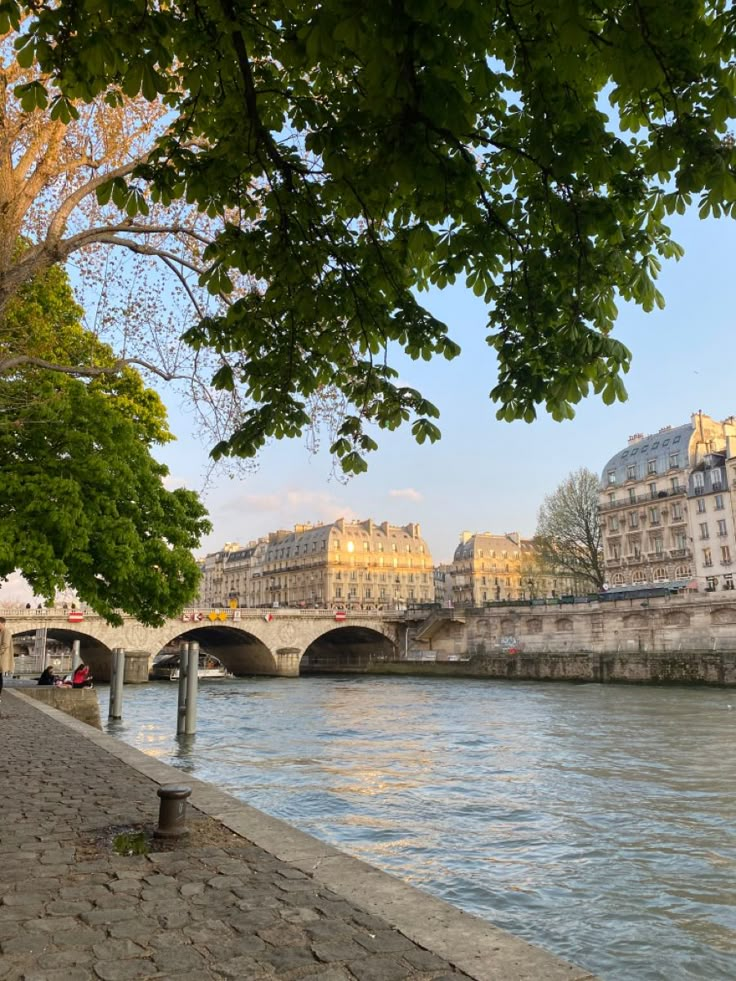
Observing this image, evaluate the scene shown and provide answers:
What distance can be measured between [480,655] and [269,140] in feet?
170

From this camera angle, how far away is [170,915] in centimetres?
392

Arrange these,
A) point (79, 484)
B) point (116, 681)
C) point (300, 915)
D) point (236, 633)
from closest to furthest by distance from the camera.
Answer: point (300, 915) → point (79, 484) → point (116, 681) → point (236, 633)

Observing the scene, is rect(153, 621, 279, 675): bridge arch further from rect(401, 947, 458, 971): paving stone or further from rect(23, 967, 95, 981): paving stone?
rect(401, 947, 458, 971): paving stone

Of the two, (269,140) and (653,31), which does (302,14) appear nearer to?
(269,140)

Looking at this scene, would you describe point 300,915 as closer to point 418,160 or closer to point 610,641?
point 418,160

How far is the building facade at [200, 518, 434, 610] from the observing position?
11112 centimetres

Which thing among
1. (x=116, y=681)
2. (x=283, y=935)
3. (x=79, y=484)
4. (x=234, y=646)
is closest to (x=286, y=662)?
(x=234, y=646)

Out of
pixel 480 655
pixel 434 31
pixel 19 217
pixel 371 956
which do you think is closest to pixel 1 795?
pixel 371 956

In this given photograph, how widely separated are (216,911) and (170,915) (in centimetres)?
22

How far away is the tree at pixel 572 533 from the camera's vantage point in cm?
6172

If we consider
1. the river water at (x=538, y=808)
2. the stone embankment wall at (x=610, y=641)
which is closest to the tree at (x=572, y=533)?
the stone embankment wall at (x=610, y=641)

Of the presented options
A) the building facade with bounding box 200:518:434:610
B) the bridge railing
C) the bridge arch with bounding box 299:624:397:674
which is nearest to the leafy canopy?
the bridge railing

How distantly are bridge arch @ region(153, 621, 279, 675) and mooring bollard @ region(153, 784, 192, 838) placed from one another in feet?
179

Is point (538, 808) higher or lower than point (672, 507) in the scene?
lower
